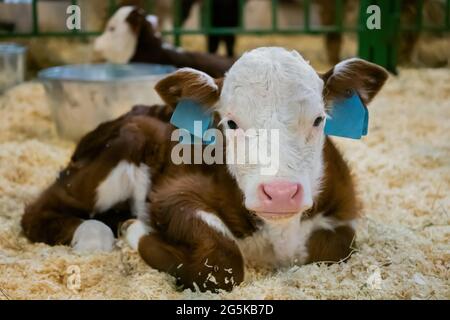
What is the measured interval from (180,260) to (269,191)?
50cm

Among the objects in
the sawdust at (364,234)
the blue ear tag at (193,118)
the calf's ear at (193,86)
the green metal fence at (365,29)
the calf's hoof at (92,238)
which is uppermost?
the green metal fence at (365,29)

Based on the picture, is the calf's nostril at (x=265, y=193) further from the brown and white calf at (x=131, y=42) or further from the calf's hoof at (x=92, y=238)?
the brown and white calf at (x=131, y=42)

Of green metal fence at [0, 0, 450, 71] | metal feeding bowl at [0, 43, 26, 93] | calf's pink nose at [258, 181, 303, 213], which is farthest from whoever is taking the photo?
metal feeding bowl at [0, 43, 26, 93]

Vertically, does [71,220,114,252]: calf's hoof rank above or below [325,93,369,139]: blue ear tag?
below

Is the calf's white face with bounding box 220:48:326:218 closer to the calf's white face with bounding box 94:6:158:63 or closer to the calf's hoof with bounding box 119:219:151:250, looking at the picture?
the calf's hoof with bounding box 119:219:151:250

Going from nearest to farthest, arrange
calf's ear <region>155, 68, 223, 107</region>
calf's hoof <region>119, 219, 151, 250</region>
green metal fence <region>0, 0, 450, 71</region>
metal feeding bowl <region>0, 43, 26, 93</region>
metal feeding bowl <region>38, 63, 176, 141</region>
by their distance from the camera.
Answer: calf's ear <region>155, 68, 223, 107</region> < calf's hoof <region>119, 219, 151, 250</region> < green metal fence <region>0, 0, 450, 71</region> < metal feeding bowl <region>38, 63, 176, 141</region> < metal feeding bowl <region>0, 43, 26, 93</region>

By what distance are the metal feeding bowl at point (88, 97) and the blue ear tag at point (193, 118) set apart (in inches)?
60.3

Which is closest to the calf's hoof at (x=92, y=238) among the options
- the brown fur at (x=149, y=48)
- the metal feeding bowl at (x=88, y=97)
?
the metal feeding bowl at (x=88, y=97)

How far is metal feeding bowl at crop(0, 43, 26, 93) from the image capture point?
5301mm

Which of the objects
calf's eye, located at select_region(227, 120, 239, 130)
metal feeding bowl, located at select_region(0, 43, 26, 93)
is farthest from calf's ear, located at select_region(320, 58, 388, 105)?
metal feeding bowl, located at select_region(0, 43, 26, 93)

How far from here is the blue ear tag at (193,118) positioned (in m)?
2.22
